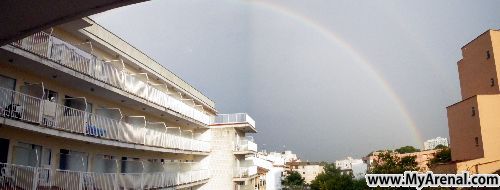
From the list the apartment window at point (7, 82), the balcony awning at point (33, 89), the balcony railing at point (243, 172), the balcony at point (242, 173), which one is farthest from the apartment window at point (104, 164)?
the balcony railing at point (243, 172)

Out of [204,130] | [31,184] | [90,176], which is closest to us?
[31,184]

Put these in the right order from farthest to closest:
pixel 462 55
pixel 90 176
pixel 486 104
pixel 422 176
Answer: pixel 462 55 → pixel 486 104 → pixel 422 176 → pixel 90 176

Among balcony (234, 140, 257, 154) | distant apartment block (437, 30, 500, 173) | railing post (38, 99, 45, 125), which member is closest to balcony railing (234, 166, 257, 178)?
balcony (234, 140, 257, 154)

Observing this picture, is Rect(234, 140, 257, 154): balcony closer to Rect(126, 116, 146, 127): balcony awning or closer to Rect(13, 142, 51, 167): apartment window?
Rect(126, 116, 146, 127): balcony awning

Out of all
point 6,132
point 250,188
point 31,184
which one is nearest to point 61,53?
point 6,132

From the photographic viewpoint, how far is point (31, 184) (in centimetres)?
1252

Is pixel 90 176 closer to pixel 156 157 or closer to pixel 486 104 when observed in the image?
pixel 156 157

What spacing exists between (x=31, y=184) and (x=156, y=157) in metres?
13.3

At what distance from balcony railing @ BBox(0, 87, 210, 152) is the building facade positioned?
0.03 m

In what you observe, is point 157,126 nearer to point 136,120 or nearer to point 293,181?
point 136,120

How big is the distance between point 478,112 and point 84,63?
2831 centimetres

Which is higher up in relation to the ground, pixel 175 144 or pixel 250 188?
pixel 175 144

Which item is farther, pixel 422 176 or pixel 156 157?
pixel 422 176

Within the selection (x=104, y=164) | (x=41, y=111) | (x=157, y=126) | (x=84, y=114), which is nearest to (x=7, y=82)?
(x=41, y=111)
